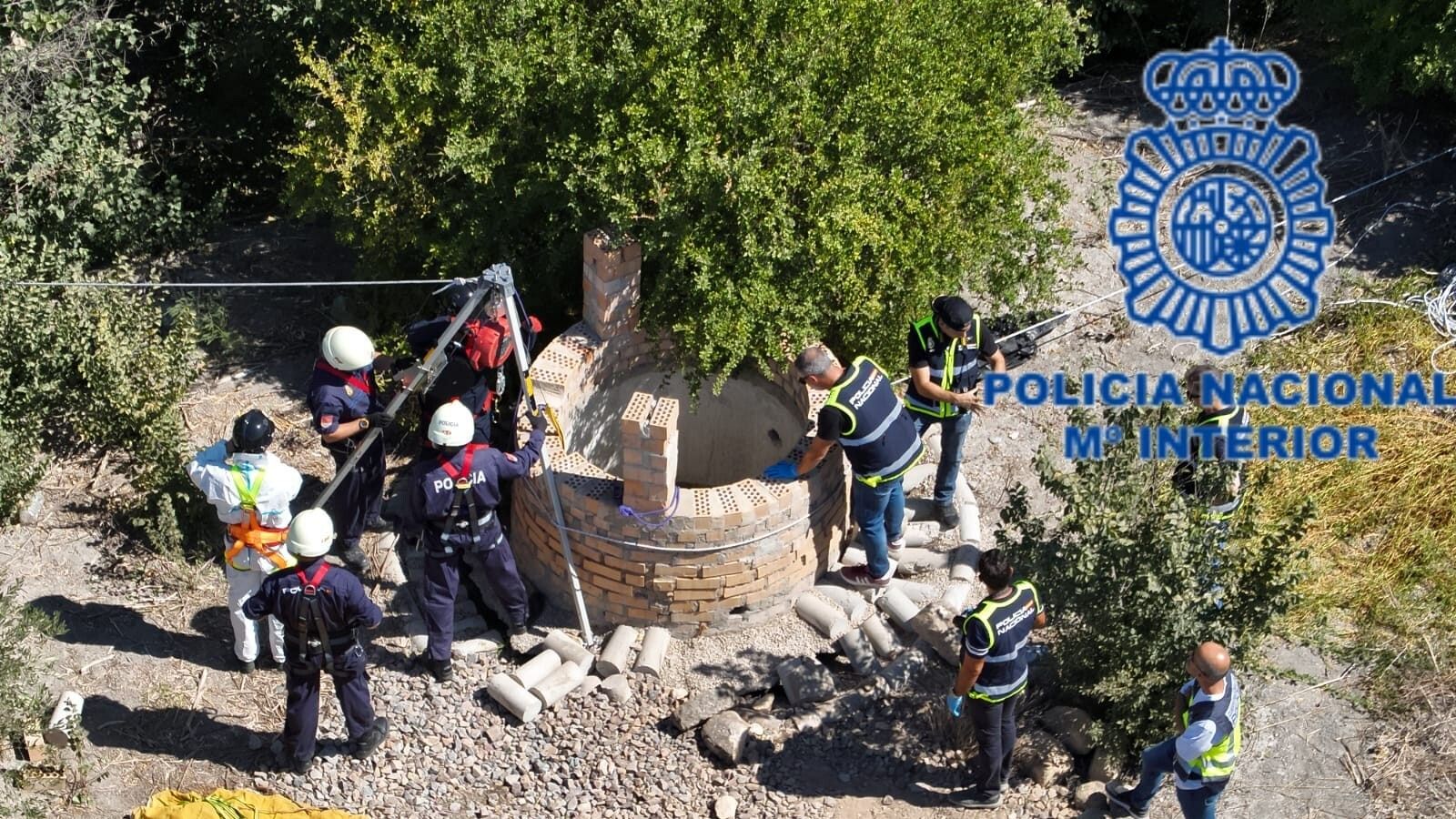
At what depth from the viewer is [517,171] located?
32.6 feet

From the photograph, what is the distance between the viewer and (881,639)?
8672 mm

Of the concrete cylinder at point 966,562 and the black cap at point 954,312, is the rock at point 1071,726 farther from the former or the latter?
the black cap at point 954,312

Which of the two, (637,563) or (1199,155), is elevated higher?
(1199,155)

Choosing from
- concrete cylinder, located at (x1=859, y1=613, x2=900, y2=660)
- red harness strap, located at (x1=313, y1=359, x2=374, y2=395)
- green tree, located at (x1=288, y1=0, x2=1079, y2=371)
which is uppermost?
green tree, located at (x1=288, y1=0, x2=1079, y2=371)

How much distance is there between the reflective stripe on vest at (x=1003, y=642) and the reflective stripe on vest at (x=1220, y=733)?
0.87 metres

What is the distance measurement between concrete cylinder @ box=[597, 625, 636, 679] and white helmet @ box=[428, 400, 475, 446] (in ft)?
5.15

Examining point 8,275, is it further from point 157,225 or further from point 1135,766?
point 1135,766

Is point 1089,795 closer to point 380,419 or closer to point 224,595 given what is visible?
point 380,419

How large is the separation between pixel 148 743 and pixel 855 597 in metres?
4.25

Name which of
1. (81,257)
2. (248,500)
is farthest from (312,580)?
(81,257)

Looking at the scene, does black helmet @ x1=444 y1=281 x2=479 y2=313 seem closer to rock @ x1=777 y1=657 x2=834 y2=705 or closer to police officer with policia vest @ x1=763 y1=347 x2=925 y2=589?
police officer with policia vest @ x1=763 y1=347 x2=925 y2=589

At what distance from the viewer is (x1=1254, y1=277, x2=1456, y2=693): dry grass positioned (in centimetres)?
880

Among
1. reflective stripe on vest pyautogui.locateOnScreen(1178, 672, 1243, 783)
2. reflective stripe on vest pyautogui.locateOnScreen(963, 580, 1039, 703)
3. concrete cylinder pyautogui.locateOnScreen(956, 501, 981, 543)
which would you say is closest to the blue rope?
reflective stripe on vest pyautogui.locateOnScreen(963, 580, 1039, 703)

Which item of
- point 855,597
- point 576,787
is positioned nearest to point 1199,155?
point 855,597
